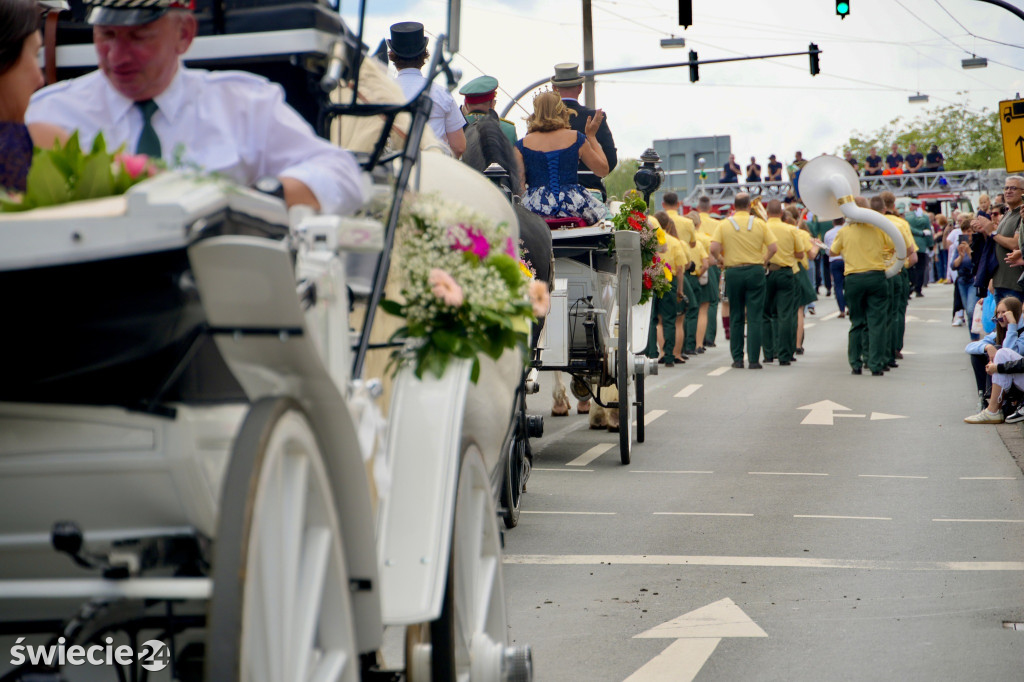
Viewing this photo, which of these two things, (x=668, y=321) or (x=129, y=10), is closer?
(x=129, y=10)

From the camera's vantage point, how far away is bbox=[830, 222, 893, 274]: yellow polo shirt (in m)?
16.7

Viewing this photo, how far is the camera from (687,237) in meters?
19.2

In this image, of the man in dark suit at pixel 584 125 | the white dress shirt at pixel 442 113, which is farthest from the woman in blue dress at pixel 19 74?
the man in dark suit at pixel 584 125

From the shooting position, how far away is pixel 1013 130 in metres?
16.8

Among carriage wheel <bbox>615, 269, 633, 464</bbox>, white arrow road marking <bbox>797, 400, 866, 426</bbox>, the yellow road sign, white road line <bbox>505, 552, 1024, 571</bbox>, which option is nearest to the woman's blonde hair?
carriage wheel <bbox>615, 269, 633, 464</bbox>

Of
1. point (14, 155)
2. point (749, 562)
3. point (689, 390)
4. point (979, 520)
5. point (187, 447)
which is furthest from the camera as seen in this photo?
point (689, 390)

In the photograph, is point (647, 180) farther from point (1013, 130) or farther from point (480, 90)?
point (1013, 130)

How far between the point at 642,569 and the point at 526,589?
707 millimetres

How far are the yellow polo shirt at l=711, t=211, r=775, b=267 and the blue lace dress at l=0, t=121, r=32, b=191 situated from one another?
15914 mm

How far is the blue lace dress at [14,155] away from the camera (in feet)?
8.71

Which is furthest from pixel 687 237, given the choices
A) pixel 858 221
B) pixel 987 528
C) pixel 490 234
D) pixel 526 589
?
pixel 490 234

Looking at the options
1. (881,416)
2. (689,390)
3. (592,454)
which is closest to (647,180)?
(592,454)

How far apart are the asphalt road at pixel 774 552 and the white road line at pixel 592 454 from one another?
0.17 ft

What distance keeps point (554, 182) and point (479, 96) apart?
1.01 meters
